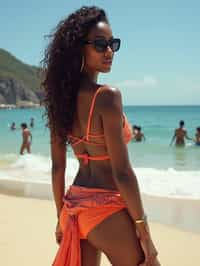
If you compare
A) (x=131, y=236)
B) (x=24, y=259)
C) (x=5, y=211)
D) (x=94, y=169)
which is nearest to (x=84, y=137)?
(x=94, y=169)

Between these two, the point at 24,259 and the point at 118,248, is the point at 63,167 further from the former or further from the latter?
the point at 24,259

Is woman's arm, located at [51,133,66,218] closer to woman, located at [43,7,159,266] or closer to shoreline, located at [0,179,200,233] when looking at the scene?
woman, located at [43,7,159,266]

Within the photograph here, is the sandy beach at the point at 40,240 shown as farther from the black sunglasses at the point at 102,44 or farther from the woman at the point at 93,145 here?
the black sunglasses at the point at 102,44

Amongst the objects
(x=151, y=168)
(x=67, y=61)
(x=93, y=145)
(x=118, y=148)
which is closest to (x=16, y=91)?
(x=151, y=168)

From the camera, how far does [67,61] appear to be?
2078 mm

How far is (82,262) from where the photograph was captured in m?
2.12

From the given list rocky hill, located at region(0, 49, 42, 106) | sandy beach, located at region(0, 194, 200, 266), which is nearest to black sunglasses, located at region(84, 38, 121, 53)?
sandy beach, located at region(0, 194, 200, 266)

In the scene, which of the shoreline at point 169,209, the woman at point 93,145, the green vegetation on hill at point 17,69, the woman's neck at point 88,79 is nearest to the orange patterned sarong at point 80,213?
the woman at point 93,145

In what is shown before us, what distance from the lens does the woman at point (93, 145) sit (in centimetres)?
189

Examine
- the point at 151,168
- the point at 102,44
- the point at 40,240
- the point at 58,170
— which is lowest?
the point at 151,168

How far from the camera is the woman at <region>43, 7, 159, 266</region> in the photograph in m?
1.89

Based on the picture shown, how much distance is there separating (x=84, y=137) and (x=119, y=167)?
236mm

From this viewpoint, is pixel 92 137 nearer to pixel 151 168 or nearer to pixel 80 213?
pixel 80 213

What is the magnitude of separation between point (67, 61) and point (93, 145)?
41 centimetres
